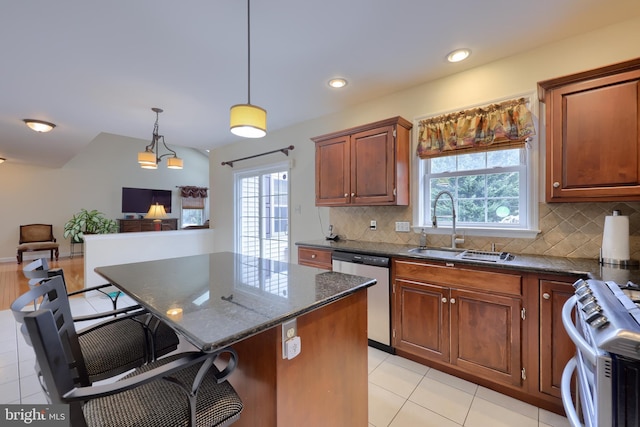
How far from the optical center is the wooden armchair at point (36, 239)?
22.2 ft

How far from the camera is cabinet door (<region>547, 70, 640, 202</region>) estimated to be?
1691 millimetres

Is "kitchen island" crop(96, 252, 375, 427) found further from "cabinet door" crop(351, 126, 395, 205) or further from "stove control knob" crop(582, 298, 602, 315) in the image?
"cabinet door" crop(351, 126, 395, 205)

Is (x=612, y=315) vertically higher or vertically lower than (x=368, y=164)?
lower

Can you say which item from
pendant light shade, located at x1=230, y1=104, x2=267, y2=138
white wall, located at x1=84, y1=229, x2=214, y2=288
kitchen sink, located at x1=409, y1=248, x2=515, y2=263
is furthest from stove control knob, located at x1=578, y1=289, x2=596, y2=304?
white wall, located at x1=84, y1=229, x2=214, y2=288

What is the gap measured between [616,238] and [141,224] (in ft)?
33.8

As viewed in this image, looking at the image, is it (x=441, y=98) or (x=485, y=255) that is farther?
(x=441, y=98)

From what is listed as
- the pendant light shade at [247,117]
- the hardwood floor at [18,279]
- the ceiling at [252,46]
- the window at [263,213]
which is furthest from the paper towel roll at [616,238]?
the hardwood floor at [18,279]

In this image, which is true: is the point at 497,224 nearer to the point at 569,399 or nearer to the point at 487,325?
the point at 487,325

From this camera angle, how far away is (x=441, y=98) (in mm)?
2711

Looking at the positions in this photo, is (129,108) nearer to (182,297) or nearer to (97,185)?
(182,297)

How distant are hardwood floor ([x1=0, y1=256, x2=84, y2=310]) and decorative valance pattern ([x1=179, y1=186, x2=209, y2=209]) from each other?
3.43m

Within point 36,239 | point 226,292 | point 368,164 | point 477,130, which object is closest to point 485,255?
point 477,130

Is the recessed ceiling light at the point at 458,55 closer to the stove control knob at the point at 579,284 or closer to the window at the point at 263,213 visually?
the stove control knob at the point at 579,284

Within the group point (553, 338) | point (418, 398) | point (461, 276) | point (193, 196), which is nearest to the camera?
point (553, 338)
